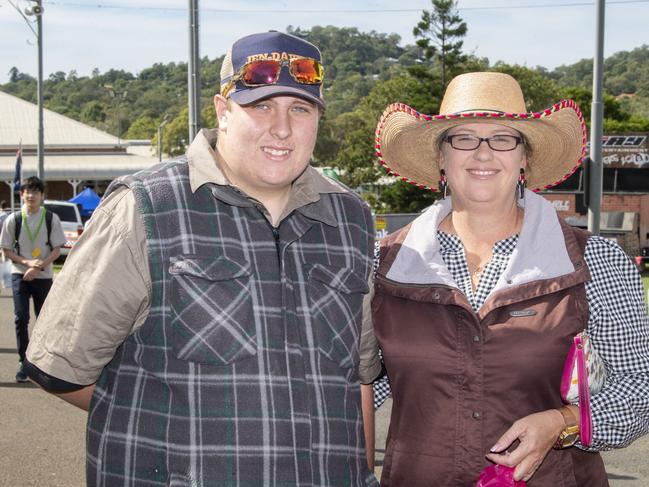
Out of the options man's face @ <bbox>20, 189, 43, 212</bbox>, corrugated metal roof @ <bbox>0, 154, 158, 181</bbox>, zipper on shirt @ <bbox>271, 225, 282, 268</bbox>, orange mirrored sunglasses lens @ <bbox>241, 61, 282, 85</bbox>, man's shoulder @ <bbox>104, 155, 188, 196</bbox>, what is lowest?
corrugated metal roof @ <bbox>0, 154, 158, 181</bbox>

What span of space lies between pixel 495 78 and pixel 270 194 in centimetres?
116

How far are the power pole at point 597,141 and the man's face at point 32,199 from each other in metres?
7.19

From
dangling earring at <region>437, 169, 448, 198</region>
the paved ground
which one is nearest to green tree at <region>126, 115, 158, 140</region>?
the paved ground

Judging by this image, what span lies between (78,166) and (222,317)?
5561 cm

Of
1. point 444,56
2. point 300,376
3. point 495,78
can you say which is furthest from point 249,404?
point 444,56

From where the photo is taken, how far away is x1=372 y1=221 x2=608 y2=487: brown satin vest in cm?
281

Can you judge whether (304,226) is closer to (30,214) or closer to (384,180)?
(30,214)

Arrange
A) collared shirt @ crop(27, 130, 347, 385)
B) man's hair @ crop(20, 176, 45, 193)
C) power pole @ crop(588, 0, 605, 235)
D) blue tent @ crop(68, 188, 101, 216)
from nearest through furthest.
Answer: collared shirt @ crop(27, 130, 347, 385)
man's hair @ crop(20, 176, 45, 193)
power pole @ crop(588, 0, 605, 235)
blue tent @ crop(68, 188, 101, 216)

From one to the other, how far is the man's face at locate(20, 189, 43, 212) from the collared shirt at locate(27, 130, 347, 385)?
23.4ft

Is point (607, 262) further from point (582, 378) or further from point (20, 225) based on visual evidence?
point (20, 225)

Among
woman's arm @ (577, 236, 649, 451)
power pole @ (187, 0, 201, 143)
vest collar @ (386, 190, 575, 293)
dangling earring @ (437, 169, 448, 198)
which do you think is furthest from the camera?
power pole @ (187, 0, 201, 143)

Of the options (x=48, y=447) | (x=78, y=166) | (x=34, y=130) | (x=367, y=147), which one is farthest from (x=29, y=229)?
(x=34, y=130)

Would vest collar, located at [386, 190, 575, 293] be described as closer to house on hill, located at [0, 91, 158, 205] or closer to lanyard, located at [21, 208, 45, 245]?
lanyard, located at [21, 208, 45, 245]

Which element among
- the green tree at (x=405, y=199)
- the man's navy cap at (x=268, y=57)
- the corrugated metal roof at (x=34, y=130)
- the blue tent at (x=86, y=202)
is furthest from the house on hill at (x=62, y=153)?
the man's navy cap at (x=268, y=57)
